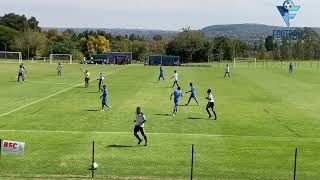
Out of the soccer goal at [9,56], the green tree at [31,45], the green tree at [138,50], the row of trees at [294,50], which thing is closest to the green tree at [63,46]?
the green tree at [31,45]

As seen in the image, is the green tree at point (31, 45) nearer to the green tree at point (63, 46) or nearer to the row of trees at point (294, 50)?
the green tree at point (63, 46)

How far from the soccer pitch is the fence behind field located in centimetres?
4

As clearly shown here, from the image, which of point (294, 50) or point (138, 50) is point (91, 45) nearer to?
point (138, 50)

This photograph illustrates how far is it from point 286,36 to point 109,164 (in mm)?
148703

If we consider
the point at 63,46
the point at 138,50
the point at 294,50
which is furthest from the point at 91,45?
the point at 294,50

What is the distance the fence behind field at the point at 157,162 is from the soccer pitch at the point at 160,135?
4 cm

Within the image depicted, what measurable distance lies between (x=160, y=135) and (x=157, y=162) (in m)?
6.46

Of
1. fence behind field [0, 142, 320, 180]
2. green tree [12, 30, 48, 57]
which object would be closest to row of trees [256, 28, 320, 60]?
green tree [12, 30, 48, 57]

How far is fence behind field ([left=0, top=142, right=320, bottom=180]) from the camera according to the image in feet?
66.4

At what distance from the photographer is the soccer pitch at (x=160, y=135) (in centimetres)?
2089

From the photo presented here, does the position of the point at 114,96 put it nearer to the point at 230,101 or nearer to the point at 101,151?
the point at 230,101

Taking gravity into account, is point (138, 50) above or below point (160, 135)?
above

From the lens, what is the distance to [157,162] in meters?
21.9

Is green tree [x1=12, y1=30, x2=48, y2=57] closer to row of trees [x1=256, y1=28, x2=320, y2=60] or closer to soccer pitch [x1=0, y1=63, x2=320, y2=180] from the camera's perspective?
row of trees [x1=256, y1=28, x2=320, y2=60]
